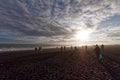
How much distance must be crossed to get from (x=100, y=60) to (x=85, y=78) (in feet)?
46.4

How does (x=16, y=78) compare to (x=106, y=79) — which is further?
(x=16, y=78)

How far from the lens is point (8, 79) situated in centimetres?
1298

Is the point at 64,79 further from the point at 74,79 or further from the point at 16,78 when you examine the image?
the point at 16,78

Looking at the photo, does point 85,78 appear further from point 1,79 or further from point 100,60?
point 100,60

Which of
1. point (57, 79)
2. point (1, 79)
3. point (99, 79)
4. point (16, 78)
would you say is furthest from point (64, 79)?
point (1, 79)

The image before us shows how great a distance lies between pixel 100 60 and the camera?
85.5ft

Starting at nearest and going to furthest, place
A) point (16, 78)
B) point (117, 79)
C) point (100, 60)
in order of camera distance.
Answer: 1. point (117, 79)
2. point (16, 78)
3. point (100, 60)

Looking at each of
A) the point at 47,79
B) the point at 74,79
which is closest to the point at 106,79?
the point at 74,79

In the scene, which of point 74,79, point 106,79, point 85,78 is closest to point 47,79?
point 74,79

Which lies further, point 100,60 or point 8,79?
point 100,60

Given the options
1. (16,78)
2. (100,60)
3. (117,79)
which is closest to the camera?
(117,79)

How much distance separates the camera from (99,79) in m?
12.5

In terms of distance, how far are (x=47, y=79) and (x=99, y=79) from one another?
511 cm

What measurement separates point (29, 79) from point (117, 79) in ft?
28.3
